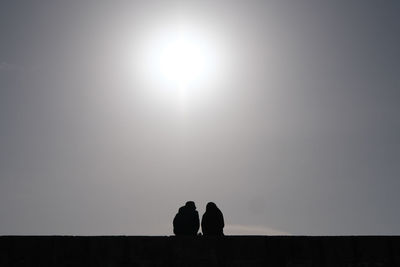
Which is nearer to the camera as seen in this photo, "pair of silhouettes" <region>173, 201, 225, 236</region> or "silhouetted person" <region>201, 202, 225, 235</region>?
"pair of silhouettes" <region>173, 201, 225, 236</region>

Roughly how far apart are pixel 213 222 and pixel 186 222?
0.62m

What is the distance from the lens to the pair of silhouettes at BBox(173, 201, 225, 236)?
35.4 feet
